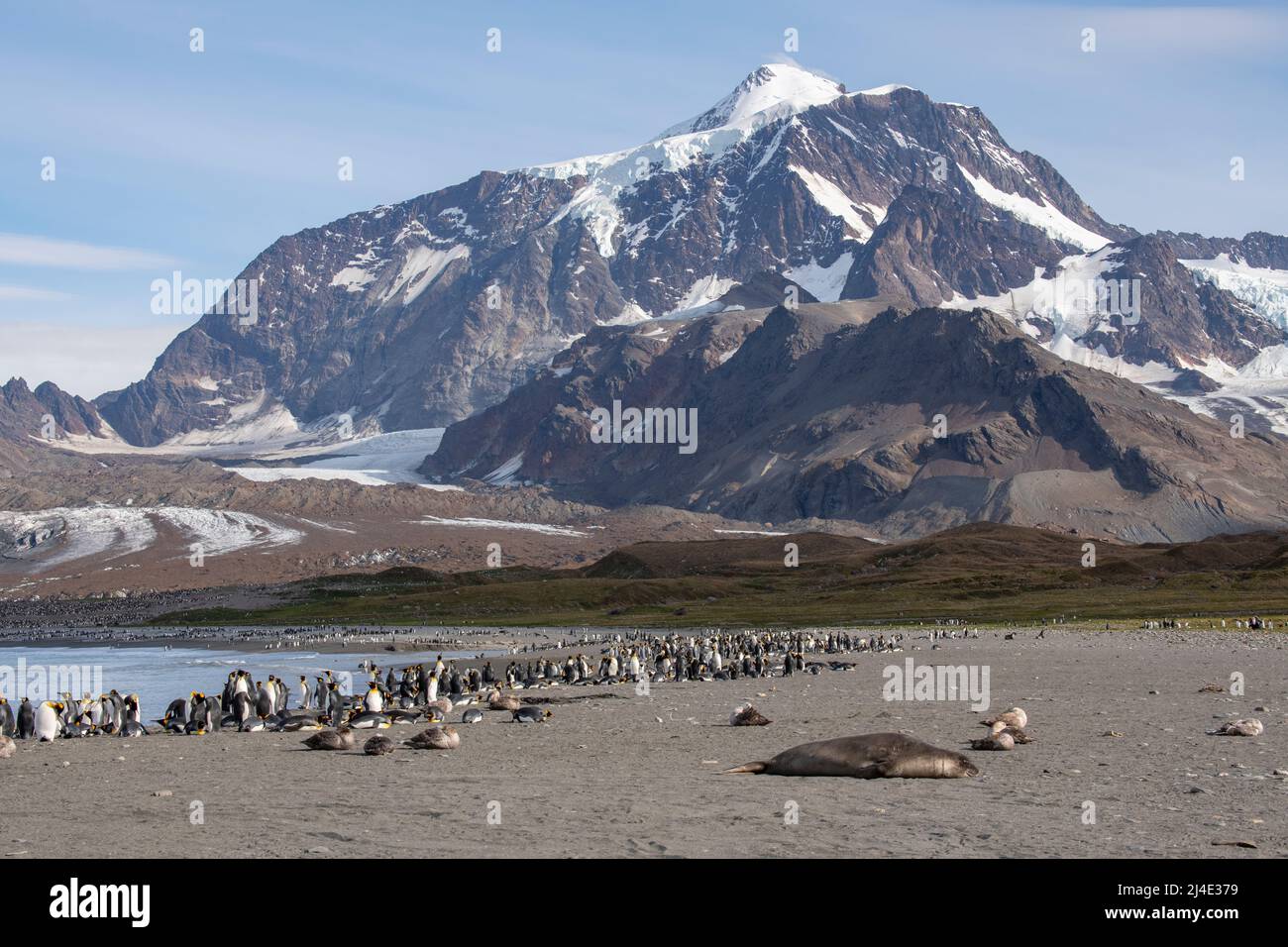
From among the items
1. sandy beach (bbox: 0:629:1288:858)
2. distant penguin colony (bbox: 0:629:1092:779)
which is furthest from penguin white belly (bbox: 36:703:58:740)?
sandy beach (bbox: 0:629:1288:858)

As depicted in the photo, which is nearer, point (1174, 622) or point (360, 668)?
point (360, 668)

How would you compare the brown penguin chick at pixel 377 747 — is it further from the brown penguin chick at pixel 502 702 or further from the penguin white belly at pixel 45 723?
the brown penguin chick at pixel 502 702

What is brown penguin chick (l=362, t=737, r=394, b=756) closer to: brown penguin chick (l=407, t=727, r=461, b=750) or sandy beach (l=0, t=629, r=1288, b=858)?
sandy beach (l=0, t=629, r=1288, b=858)

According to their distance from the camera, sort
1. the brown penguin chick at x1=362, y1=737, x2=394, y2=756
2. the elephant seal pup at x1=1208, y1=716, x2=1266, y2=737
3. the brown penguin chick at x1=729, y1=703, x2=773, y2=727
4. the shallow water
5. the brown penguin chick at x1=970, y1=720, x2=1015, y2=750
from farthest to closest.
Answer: the shallow water
the brown penguin chick at x1=729, y1=703, x2=773, y2=727
the brown penguin chick at x1=362, y1=737, x2=394, y2=756
the elephant seal pup at x1=1208, y1=716, x2=1266, y2=737
the brown penguin chick at x1=970, y1=720, x2=1015, y2=750

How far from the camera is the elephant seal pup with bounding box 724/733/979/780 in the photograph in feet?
66.2

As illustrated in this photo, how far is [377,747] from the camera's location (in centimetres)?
2647

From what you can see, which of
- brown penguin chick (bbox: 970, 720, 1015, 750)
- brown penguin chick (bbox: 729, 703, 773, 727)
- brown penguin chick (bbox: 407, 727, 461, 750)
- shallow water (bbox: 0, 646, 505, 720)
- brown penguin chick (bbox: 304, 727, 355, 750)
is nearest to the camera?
brown penguin chick (bbox: 970, 720, 1015, 750)

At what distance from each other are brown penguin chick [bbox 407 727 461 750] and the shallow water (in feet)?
62.1

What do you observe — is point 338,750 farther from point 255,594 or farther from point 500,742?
point 255,594

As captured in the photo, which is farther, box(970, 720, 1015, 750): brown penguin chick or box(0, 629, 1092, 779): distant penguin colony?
box(970, 720, 1015, 750): brown penguin chick

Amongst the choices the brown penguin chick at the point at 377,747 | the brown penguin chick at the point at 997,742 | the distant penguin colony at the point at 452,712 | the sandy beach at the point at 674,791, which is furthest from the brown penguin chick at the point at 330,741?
the brown penguin chick at the point at 997,742

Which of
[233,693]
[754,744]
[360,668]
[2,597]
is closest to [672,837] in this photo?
[754,744]

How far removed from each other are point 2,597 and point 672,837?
18020cm

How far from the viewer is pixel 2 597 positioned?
17588 cm
